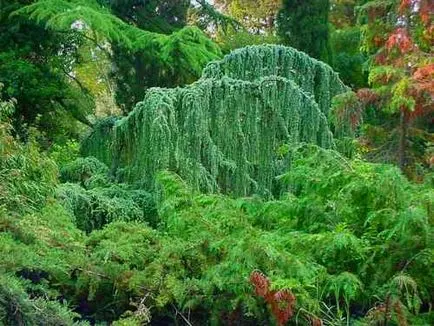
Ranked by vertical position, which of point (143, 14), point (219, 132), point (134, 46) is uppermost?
point (143, 14)

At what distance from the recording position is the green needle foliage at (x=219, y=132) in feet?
21.9

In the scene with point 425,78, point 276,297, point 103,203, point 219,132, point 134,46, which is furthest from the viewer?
point 134,46

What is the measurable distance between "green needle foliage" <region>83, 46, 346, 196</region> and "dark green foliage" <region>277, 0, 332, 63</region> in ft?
16.9

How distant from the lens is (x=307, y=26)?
1268 centimetres

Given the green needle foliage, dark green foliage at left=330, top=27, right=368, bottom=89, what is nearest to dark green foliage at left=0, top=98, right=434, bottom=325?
the green needle foliage

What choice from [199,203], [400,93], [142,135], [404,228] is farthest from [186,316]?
[400,93]

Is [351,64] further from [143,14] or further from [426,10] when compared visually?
[426,10]

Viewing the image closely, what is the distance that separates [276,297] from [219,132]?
3764 mm

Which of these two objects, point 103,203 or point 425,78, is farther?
point 425,78

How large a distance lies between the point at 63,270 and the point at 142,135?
3.15m

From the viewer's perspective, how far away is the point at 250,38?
607 inches

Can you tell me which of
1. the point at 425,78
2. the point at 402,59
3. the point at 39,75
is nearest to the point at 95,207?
the point at 425,78

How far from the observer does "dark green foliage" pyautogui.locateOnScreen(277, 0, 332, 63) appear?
12.7m

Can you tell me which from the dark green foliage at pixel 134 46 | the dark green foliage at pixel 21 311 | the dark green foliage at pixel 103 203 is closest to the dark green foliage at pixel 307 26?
the dark green foliage at pixel 134 46
